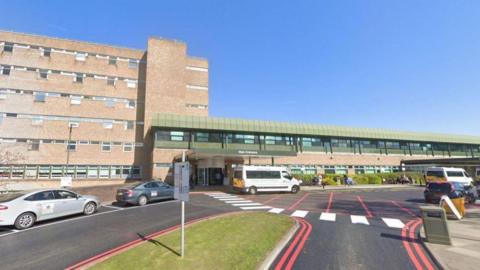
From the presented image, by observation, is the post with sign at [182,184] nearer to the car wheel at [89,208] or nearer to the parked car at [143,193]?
the car wheel at [89,208]

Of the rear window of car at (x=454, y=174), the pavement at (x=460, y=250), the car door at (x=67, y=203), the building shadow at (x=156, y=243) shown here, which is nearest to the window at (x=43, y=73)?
the car door at (x=67, y=203)

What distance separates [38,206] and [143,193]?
658cm

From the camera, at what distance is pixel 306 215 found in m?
14.1

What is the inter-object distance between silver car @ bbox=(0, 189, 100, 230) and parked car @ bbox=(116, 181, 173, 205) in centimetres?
275

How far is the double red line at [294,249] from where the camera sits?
688cm

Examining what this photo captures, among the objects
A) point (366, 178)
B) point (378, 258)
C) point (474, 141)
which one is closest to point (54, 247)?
point (378, 258)

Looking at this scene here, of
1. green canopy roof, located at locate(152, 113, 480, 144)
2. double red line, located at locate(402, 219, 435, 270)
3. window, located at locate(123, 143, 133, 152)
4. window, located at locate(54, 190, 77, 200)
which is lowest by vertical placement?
double red line, located at locate(402, 219, 435, 270)

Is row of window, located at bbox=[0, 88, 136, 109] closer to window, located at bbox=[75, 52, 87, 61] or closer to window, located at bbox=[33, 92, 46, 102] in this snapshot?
window, located at bbox=[33, 92, 46, 102]

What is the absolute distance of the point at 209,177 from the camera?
111 ft

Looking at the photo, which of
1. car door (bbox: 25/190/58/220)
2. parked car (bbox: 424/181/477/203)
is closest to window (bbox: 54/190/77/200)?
car door (bbox: 25/190/58/220)

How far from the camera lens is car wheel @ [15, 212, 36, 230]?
1159 centimetres

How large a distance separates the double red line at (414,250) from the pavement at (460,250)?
0.88 feet

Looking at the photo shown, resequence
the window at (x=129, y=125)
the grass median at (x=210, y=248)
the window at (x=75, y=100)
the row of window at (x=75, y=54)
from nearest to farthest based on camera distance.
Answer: the grass median at (x=210, y=248) → the row of window at (x=75, y=54) → the window at (x=75, y=100) → the window at (x=129, y=125)

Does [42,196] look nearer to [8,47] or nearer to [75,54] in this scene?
[75,54]
